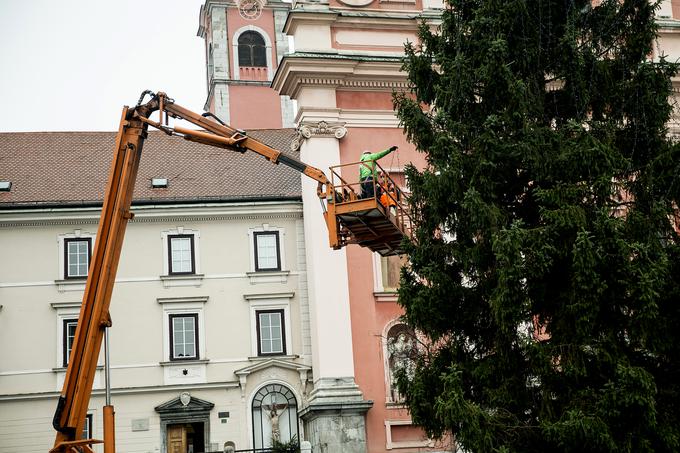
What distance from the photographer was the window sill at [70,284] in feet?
101

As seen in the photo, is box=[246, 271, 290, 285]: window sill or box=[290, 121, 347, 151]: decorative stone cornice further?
box=[246, 271, 290, 285]: window sill

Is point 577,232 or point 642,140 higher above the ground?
point 642,140

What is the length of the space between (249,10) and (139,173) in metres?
27.8

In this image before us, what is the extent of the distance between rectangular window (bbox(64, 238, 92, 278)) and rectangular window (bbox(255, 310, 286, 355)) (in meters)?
5.50

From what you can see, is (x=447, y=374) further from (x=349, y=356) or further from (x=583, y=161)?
(x=349, y=356)

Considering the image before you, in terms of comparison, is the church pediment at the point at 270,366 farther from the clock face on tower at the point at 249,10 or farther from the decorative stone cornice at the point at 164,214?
the clock face on tower at the point at 249,10

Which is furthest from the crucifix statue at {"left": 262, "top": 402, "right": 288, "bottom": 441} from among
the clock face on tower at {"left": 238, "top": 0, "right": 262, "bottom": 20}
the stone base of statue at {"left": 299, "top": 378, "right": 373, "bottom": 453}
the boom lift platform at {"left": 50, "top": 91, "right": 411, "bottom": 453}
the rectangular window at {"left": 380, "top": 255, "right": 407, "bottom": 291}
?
Answer: the clock face on tower at {"left": 238, "top": 0, "right": 262, "bottom": 20}

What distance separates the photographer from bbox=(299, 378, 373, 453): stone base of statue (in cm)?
2586

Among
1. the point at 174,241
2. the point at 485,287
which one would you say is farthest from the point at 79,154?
the point at 485,287

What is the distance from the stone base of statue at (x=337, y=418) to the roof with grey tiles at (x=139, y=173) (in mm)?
7865

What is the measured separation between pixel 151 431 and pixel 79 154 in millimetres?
10767

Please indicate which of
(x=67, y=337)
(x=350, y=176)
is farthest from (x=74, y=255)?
(x=350, y=176)

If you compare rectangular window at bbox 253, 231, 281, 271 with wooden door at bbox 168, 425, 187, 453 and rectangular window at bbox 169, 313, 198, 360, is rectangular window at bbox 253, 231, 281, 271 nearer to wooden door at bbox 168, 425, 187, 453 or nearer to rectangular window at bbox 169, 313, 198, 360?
rectangular window at bbox 169, 313, 198, 360

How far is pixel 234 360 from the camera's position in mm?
30656
